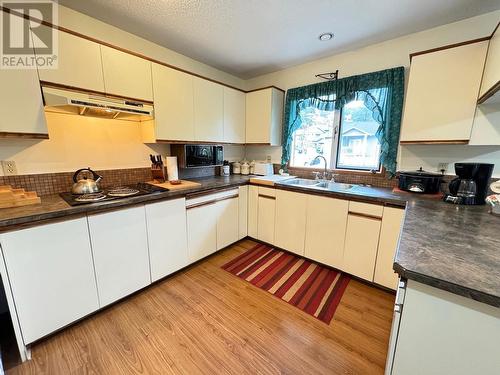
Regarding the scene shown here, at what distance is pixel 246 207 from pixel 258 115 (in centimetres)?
132

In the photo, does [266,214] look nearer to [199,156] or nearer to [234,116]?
[199,156]

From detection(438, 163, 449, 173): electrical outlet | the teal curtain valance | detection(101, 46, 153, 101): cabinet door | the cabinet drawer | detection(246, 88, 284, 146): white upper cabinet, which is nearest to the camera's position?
detection(101, 46, 153, 101): cabinet door

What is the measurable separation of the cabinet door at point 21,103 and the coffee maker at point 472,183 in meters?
3.13

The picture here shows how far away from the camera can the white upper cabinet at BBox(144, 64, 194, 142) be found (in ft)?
6.73

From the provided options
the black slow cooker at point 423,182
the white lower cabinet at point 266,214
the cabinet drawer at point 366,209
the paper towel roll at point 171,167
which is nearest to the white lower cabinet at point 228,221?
the white lower cabinet at point 266,214

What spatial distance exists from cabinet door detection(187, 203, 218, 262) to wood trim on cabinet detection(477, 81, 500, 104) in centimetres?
234

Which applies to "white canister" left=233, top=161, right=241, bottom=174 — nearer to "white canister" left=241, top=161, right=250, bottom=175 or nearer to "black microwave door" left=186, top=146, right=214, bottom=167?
"white canister" left=241, top=161, right=250, bottom=175

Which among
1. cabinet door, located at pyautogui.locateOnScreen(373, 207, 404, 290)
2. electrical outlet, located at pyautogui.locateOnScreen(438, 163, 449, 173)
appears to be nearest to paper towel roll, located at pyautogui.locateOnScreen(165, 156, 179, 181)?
cabinet door, located at pyautogui.locateOnScreen(373, 207, 404, 290)

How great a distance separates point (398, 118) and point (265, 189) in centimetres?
162

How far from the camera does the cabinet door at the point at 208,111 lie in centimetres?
240

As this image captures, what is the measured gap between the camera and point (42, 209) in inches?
52.3

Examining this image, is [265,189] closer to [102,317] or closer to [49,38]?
[102,317]

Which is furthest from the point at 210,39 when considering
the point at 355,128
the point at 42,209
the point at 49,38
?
the point at 42,209

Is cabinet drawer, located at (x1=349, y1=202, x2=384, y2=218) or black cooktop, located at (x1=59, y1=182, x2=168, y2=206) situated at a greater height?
black cooktop, located at (x1=59, y1=182, x2=168, y2=206)
